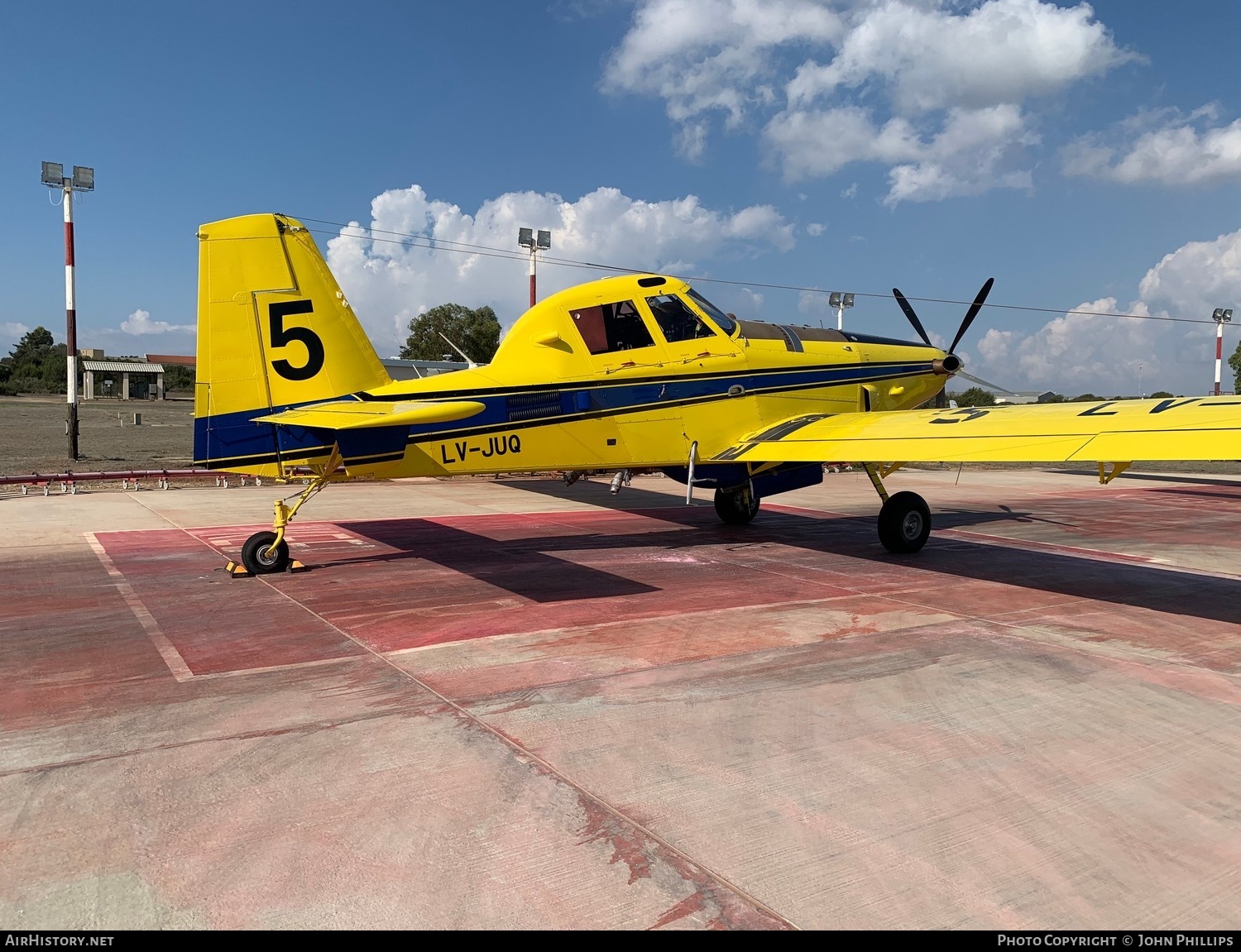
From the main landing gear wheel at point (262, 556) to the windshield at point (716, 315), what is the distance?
624 cm

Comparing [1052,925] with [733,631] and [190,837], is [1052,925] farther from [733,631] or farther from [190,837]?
[733,631]

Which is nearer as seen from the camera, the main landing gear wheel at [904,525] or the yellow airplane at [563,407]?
the yellow airplane at [563,407]

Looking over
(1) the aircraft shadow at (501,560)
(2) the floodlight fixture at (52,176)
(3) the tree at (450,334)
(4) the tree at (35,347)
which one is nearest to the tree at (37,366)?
(4) the tree at (35,347)

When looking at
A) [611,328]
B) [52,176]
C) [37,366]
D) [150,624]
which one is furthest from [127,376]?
[150,624]

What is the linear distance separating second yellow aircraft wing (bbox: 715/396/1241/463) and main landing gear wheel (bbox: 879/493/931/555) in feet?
4.24

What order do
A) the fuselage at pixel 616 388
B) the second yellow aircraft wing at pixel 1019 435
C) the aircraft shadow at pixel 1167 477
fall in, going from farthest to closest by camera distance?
the aircraft shadow at pixel 1167 477 < the fuselage at pixel 616 388 < the second yellow aircraft wing at pixel 1019 435

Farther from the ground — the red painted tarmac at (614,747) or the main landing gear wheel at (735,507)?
the main landing gear wheel at (735,507)

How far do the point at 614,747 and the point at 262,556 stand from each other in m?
6.37

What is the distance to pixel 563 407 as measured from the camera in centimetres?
1032

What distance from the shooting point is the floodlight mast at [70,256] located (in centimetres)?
2286

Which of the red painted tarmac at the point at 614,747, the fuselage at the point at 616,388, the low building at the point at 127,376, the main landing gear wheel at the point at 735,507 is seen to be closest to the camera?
the red painted tarmac at the point at 614,747

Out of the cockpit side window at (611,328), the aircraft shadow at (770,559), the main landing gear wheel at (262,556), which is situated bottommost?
the aircraft shadow at (770,559)

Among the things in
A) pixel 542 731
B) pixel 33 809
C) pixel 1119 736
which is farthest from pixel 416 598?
pixel 1119 736

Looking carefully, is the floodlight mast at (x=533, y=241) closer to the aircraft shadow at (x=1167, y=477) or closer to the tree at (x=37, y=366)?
the aircraft shadow at (x=1167, y=477)
